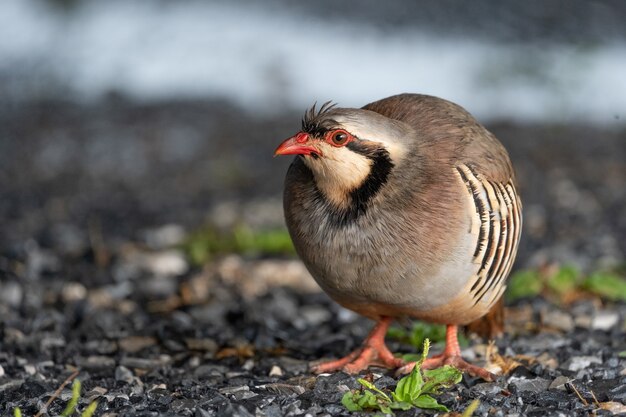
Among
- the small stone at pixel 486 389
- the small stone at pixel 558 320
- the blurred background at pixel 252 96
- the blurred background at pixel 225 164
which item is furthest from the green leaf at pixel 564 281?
the small stone at pixel 486 389

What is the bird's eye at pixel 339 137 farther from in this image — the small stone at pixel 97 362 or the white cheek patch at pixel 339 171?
the small stone at pixel 97 362

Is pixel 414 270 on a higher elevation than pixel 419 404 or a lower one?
higher

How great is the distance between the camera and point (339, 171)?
157 inches

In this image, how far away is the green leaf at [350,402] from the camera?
367 centimetres

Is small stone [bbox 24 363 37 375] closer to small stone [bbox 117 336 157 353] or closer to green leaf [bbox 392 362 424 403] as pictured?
small stone [bbox 117 336 157 353]

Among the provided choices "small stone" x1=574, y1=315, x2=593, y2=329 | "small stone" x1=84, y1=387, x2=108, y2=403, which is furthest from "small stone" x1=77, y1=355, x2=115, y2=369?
"small stone" x1=574, y1=315, x2=593, y2=329

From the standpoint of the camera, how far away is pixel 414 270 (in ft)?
13.2

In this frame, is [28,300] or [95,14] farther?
[95,14]

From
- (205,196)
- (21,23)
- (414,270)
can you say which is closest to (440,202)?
(414,270)

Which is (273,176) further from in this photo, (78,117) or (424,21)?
(424,21)

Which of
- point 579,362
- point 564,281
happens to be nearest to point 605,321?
point 564,281

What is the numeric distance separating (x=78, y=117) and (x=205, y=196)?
316cm

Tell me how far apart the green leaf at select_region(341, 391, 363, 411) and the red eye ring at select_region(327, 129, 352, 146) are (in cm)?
103

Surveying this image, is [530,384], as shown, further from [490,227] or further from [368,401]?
[368,401]
